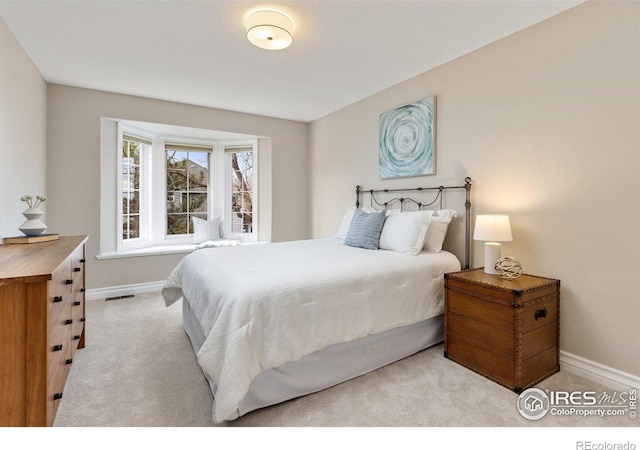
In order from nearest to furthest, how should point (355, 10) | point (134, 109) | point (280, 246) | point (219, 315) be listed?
point (219, 315) < point (355, 10) < point (280, 246) < point (134, 109)

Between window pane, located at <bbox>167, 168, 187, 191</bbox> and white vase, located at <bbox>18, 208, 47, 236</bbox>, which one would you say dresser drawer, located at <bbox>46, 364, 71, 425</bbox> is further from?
window pane, located at <bbox>167, 168, 187, 191</bbox>

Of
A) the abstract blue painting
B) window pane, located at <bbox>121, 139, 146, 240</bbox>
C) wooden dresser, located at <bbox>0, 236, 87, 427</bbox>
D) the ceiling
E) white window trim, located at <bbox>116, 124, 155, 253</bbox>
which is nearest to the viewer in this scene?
wooden dresser, located at <bbox>0, 236, 87, 427</bbox>

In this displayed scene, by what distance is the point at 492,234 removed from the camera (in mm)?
2109

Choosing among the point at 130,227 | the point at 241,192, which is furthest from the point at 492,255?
the point at 130,227

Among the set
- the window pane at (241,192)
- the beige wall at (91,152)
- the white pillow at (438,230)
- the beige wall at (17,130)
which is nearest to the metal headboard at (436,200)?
the white pillow at (438,230)

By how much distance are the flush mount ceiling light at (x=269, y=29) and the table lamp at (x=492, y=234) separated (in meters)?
1.91

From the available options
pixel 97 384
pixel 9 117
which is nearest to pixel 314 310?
pixel 97 384

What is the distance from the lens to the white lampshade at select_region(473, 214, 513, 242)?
6.91 feet

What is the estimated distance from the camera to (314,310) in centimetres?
178

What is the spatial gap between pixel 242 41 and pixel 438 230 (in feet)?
7.33

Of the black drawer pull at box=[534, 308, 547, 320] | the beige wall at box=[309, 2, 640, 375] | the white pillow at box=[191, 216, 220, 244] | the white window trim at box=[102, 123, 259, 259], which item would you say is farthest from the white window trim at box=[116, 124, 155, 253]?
the black drawer pull at box=[534, 308, 547, 320]

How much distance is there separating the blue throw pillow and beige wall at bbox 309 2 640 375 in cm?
81
